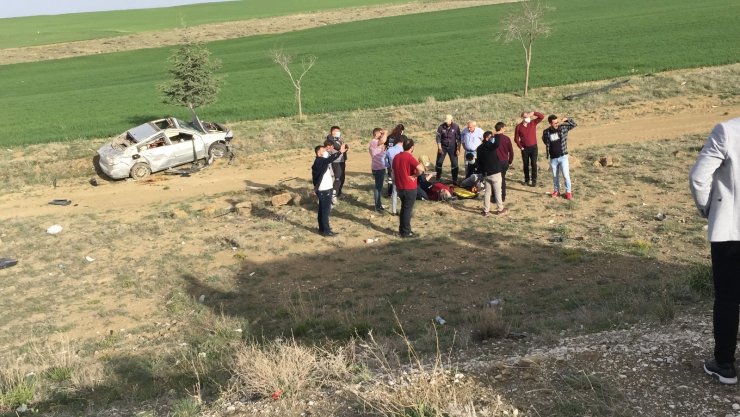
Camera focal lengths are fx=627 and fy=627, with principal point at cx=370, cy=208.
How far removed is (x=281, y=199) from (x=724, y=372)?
11461 millimetres

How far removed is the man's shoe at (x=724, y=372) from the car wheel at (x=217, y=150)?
57.3 feet

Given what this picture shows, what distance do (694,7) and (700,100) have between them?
3135 cm

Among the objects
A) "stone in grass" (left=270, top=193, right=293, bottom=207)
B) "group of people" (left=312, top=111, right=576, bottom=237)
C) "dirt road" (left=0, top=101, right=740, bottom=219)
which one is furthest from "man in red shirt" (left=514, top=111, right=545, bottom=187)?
"stone in grass" (left=270, top=193, right=293, bottom=207)

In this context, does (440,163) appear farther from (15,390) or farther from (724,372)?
(724,372)

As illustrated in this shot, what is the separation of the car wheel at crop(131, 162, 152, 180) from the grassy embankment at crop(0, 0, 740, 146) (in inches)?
281

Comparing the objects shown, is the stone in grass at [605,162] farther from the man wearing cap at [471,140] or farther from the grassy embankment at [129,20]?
the grassy embankment at [129,20]

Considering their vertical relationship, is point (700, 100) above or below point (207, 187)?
above

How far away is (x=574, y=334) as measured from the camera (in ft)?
21.4

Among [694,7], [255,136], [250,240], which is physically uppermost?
[694,7]

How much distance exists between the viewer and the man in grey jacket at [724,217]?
172 inches

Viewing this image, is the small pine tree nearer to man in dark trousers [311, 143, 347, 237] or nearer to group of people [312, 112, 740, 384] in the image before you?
group of people [312, 112, 740, 384]

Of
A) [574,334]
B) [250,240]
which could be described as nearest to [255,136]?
[250,240]

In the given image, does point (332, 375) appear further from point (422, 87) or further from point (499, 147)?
point (422, 87)

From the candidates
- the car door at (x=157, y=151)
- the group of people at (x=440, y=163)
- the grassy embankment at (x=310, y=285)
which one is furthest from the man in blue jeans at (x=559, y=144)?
the car door at (x=157, y=151)
